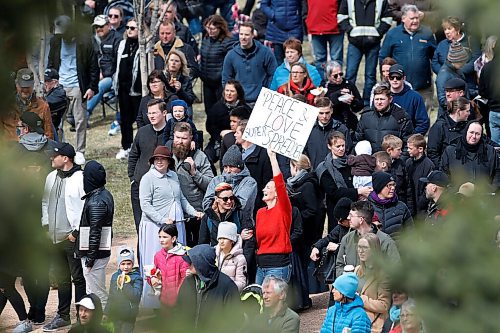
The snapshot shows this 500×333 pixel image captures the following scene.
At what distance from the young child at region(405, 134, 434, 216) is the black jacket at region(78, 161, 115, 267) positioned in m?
3.08

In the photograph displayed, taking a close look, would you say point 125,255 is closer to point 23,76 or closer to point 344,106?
point 23,76

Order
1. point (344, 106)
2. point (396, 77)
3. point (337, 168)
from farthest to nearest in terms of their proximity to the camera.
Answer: point (344, 106) < point (396, 77) < point (337, 168)

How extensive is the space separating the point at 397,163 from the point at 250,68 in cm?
396

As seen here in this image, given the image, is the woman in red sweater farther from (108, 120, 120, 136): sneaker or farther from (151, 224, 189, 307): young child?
(108, 120, 120, 136): sneaker

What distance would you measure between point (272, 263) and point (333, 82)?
347 cm

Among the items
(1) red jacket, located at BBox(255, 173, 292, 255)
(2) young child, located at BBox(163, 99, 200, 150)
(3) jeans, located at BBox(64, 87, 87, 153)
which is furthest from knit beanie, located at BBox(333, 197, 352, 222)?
(3) jeans, located at BBox(64, 87, 87, 153)

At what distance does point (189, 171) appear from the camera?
1123 cm

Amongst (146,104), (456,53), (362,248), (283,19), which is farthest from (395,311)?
(283,19)

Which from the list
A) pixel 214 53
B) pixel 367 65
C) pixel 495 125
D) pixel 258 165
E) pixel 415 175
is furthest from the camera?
pixel 367 65

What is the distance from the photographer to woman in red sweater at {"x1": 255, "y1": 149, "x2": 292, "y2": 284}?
10.1m

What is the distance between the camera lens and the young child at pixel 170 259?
984 cm

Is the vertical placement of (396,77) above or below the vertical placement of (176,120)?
above

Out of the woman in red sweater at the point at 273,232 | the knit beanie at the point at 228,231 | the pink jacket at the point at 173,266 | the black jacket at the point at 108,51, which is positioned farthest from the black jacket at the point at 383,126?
A: the black jacket at the point at 108,51

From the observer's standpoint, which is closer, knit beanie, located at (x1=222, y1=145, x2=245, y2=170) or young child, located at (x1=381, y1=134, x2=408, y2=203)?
knit beanie, located at (x1=222, y1=145, x2=245, y2=170)
